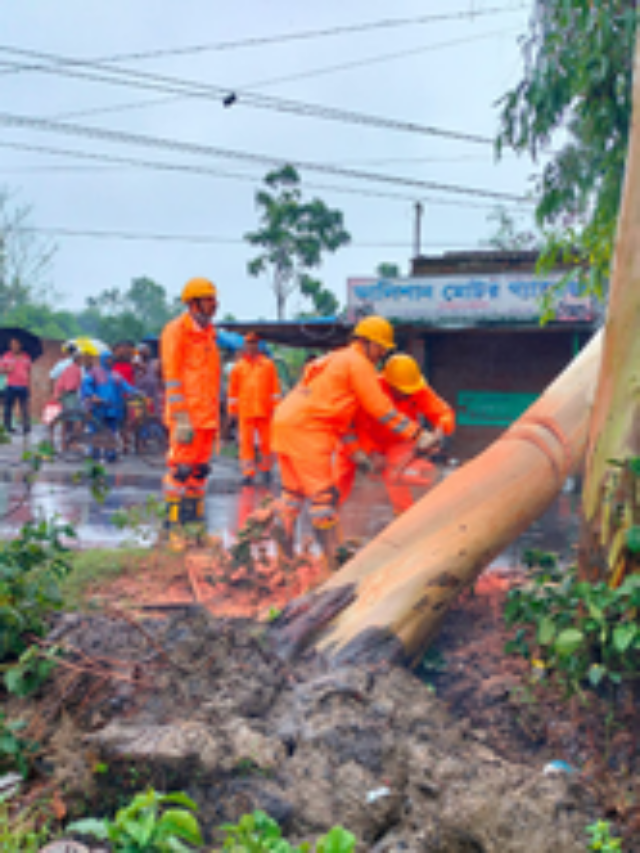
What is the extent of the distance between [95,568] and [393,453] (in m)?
2.26

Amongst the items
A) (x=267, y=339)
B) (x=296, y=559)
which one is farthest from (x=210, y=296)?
(x=267, y=339)

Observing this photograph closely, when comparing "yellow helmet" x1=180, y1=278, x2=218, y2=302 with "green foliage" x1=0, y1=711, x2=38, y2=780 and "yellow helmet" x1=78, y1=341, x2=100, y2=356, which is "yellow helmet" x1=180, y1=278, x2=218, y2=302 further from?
"yellow helmet" x1=78, y1=341, x2=100, y2=356

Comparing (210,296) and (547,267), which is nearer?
(210,296)

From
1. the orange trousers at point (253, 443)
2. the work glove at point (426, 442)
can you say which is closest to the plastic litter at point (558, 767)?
the work glove at point (426, 442)

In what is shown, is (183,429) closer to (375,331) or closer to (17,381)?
(375,331)

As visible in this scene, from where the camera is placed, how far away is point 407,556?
367 cm

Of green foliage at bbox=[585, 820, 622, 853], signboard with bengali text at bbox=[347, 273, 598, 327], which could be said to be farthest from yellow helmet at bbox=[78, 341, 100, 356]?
green foliage at bbox=[585, 820, 622, 853]

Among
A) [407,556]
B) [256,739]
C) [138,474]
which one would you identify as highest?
[407,556]

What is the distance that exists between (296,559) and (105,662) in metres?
2.17

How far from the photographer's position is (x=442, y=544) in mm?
3670

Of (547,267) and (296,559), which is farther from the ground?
(547,267)

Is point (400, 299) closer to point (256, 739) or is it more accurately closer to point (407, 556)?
point (407, 556)

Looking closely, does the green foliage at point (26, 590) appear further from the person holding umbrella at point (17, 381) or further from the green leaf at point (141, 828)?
the person holding umbrella at point (17, 381)

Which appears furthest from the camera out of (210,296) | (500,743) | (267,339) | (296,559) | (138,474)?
(267,339)
